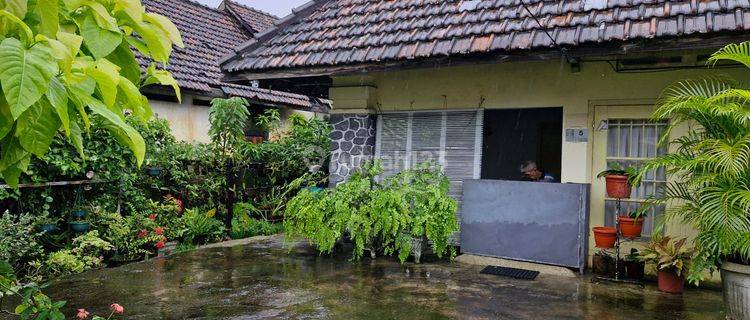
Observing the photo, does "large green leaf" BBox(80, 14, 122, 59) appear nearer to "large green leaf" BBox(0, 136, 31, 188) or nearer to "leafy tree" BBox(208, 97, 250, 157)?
"large green leaf" BBox(0, 136, 31, 188)

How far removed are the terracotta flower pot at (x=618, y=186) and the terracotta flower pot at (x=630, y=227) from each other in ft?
0.92

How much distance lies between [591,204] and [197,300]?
505 cm

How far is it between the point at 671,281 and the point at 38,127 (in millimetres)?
6478

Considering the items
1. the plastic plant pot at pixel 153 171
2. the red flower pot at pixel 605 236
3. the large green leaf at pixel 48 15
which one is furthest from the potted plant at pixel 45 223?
the red flower pot at pixel 605 236

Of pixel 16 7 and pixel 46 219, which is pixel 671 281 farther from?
pixel 46 219

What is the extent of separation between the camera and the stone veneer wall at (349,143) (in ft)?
29.3

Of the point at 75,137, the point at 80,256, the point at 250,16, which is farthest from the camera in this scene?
the point at 250,16

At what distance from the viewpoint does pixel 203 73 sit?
42.5ft

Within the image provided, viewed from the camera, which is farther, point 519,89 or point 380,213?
point 519,89

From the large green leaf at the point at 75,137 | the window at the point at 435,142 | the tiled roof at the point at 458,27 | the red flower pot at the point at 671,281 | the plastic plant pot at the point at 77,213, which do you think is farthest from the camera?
the window at the point at 435,142

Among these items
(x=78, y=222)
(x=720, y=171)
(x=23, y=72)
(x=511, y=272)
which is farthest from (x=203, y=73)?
(x=23, y=72)

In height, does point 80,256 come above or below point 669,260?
below

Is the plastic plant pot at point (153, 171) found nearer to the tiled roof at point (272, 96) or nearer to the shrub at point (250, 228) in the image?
the shrub at point (250, 228)

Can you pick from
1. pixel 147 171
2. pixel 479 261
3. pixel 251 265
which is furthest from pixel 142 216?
pixel 479 261
